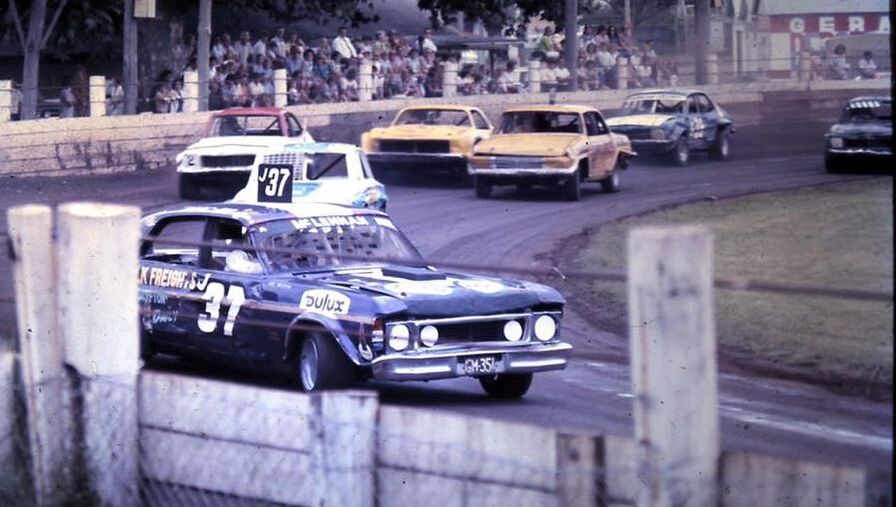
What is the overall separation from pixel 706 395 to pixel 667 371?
129mm

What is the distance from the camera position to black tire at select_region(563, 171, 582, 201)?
21.0 metres

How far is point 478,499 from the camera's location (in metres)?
4.56

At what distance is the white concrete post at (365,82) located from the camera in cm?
2947

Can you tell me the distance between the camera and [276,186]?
37.3 feet

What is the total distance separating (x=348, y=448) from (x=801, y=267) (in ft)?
33.5

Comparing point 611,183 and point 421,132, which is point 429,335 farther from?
point 421,132

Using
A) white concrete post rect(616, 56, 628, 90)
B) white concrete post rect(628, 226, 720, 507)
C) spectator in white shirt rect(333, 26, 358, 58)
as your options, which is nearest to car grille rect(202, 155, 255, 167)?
spectator in white shirt rect(333, 26, 358, 58)

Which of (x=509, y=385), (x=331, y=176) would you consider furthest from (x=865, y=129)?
(x=509, y=385)

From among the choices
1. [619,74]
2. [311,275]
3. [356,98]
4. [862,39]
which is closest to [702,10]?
[862,39]

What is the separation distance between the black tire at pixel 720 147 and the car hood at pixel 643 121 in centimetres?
130

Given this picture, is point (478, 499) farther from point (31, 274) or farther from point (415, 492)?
point (31, 274)

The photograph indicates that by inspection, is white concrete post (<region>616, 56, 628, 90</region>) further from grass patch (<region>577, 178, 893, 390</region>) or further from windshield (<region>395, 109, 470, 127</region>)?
grass patch (<region>577, 178, 893, 390</region>)

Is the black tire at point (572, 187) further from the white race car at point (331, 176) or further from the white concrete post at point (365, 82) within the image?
the white concrete post at point (365, 82)

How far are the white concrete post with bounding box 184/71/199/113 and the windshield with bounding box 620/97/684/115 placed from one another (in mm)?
7992
